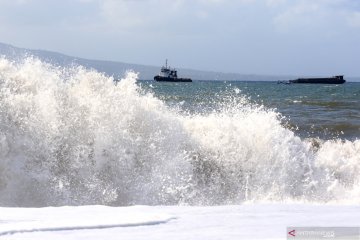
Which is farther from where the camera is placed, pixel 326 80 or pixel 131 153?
pixel 326 80

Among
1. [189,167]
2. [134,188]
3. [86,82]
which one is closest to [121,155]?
[134,188]

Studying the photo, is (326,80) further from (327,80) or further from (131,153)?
(131,153)

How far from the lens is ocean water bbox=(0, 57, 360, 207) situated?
6.44m

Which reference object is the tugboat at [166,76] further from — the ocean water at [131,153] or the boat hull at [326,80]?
the ocean water at [131,153]

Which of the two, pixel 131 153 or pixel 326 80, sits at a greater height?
pixel 326 80

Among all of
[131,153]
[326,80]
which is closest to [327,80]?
[326,80]

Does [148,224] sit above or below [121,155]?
above

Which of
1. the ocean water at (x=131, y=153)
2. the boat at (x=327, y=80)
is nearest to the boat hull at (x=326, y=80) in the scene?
the boat at (x=327, y=80)

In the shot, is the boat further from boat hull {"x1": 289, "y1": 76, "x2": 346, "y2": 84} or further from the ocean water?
the ocean water

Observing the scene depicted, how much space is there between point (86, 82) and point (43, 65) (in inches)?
29.6

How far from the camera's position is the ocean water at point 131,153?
6441 millimetres

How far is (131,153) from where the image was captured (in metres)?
7.04

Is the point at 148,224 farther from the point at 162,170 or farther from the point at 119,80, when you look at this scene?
the point at 119,80

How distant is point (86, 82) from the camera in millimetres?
8227
